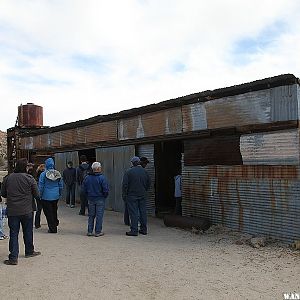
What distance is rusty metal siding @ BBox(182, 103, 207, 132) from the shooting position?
8.54 m

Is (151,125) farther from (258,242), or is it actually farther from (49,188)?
(258,242)

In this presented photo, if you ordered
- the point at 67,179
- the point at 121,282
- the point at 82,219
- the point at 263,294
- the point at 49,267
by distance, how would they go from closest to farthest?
1. the point at 263,294
2. the point at 121,282
3. the point at 49,267
4. the point at 82,219
5. the point at 67,179

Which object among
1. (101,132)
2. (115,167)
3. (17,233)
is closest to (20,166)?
(17,233)

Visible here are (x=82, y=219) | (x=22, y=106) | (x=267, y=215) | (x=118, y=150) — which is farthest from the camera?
(x=22, y=106)

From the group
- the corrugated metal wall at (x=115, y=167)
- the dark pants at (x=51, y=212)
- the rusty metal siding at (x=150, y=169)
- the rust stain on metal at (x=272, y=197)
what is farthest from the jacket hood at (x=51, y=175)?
the rust stain on metal at (x=272, y=197)

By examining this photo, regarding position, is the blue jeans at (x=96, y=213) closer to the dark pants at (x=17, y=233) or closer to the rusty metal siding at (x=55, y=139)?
the dark pants at (x=17, y=233)

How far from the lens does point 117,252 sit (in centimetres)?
646

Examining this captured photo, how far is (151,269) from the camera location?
5492 mm

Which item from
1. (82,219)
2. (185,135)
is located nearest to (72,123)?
(82,219)

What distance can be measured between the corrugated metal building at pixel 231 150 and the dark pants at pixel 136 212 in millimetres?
1417

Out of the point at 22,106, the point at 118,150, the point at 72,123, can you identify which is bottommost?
the point at 118,150

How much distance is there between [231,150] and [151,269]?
11.6 feet

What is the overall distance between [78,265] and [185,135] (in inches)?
174

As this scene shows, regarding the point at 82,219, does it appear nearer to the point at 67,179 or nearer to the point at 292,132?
the point at 67,179
